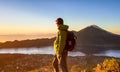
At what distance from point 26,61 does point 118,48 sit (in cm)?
2368

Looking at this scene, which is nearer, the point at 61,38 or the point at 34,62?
the point at 61,38

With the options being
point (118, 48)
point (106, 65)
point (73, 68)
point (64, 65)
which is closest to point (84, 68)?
point (73, 68)

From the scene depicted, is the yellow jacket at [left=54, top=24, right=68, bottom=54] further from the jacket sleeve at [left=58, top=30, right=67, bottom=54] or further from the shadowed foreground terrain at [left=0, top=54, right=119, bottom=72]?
the shadowed foreground terrain at [left=0, top=54, right=119, bottom=72]

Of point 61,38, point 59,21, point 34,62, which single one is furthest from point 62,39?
point 34,62

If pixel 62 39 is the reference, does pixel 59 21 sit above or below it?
above

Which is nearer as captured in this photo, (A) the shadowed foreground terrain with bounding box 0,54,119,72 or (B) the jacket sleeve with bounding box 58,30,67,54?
(B) the jacket sleeve with bounding box 58,30,67,54

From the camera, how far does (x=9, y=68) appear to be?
34594 mm

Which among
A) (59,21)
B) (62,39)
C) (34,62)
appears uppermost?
(59,21)

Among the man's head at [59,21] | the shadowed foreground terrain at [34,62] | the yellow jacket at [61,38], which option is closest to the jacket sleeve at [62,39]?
the yellow jacket at [61,38]

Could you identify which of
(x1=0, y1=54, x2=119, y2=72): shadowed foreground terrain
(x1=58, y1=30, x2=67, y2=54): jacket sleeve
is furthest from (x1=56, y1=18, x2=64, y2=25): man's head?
(x1=0, y1=54, x2=119, y2=72): shadowed foreground terrain

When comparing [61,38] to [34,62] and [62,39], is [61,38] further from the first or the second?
[34,62]

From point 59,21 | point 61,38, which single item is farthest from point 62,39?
point 59,21

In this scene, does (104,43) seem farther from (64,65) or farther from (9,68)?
(64,65)

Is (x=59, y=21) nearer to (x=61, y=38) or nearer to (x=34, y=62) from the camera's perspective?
(x=61, y=38)
